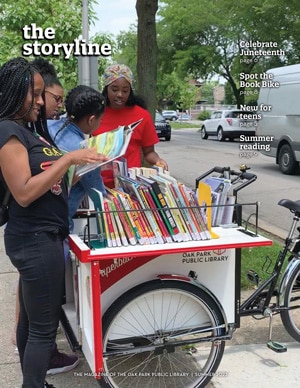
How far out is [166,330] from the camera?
2672 millimetres

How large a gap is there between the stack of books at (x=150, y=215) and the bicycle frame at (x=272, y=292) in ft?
2.47

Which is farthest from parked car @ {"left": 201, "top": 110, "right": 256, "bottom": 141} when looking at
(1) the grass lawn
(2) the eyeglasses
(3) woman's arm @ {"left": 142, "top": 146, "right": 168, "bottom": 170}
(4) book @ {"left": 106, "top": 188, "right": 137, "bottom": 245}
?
(4) book @ {"left": 106, "top": 188, "right": 137, "bottom": 245}

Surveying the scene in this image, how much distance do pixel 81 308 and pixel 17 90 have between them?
1136 mm

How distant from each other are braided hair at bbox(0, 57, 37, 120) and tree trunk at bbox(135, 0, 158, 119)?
11.0 ft

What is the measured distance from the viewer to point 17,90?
212 centimetres

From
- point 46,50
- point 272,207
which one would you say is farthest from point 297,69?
point 46,50

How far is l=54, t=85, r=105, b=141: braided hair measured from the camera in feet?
8.50

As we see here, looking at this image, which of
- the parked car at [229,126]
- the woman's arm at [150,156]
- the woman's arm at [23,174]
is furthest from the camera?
the parked car at [229,126]

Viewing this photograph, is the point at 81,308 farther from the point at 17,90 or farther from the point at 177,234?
the point at 17,90

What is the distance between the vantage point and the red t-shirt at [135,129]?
3.52 metres

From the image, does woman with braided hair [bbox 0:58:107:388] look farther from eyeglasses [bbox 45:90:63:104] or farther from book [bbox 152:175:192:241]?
eyeglasses [bbox 45:90:63:104]

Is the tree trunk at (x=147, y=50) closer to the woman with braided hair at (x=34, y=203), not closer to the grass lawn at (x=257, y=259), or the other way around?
the grass lawn at (x=257, y=259)

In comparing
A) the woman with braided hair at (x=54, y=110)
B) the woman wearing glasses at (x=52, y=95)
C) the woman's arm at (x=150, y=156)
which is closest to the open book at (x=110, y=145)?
the woman with braided hair at (x=54, y=110)

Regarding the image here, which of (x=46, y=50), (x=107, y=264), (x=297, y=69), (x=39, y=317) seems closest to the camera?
(x=39, y=317)
